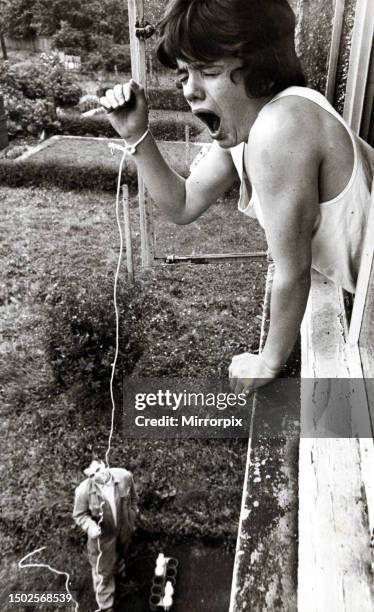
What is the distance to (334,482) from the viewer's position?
3.81 feet

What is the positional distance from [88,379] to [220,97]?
2160 mm

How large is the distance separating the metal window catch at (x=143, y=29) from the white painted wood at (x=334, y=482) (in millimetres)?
1945

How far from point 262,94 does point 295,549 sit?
3.47ft

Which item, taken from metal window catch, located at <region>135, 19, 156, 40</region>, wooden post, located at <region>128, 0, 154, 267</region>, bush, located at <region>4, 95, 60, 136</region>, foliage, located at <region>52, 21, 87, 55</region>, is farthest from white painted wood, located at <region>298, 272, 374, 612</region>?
foliage, located at <region>52, 21, 87, 55</region>

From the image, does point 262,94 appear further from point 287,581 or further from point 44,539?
point 44,539

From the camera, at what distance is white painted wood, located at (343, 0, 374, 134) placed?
5.49 feet

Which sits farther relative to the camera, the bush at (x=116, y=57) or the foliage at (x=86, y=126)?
the bush at (x=116, y=57)

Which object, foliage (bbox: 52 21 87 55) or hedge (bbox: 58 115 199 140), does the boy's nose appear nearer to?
hedge (bbox: 58 115 199 140)

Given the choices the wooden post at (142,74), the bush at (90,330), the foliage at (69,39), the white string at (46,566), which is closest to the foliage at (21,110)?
the foliage at (69,39)

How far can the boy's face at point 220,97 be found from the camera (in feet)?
3.56

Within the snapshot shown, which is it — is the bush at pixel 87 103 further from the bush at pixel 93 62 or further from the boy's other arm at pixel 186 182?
the boy's other arm at pixel 186 182

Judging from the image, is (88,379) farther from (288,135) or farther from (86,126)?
(86,126)

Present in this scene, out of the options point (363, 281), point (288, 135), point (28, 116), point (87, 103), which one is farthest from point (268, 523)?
point (87, 103)

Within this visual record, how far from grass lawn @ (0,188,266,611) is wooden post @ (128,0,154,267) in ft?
0.42
